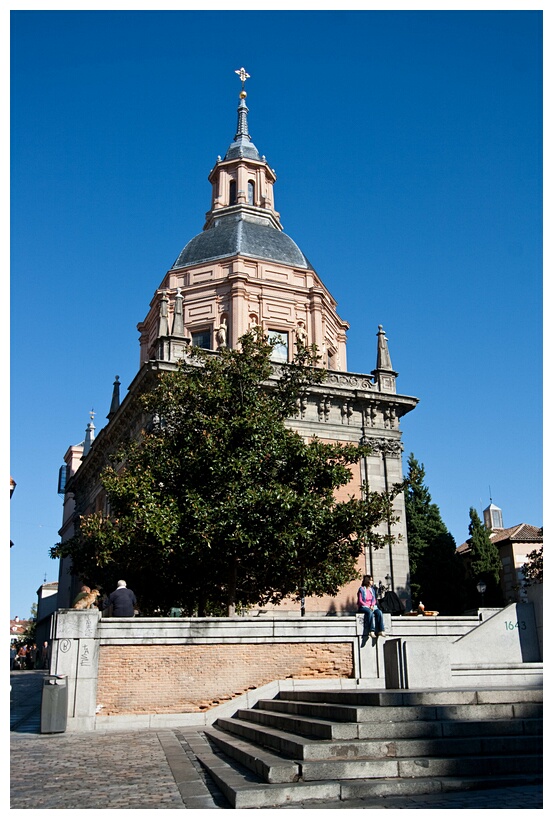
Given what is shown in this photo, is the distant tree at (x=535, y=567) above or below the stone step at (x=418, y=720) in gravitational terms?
below

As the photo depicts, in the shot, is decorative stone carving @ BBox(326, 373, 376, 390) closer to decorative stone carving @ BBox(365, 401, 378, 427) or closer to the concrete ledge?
decorative stone carving @ BBox(365, 401, 378, 427)

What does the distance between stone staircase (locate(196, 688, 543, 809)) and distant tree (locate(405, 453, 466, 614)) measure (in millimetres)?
24239

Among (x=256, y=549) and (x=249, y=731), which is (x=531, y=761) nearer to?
(x=249, y=731)

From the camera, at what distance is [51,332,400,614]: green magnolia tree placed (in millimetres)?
16922

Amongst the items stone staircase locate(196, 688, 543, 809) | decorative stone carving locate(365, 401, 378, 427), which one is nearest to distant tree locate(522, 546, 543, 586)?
decorative stone carving locate(365, 401, 378, 427)

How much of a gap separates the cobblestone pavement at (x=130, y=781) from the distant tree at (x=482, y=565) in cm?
2737

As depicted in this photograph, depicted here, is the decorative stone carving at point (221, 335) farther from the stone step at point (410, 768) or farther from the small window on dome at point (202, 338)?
the stone step at point (410, 768)

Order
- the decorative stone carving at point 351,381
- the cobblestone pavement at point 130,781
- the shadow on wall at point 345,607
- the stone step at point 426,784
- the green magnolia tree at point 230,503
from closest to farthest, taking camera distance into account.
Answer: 1. the cobblestone pavement at point 130,781
2. the stone step at point 426,784
3. the green magnolia tree at point 230,503
4. the shadow on wall at point 345,607
5. the decorative stone carving at point 351,381

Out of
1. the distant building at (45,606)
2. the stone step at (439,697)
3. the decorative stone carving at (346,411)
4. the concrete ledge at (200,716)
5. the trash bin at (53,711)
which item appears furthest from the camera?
the distant building at (45,606)

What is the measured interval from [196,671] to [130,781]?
5.70 meters

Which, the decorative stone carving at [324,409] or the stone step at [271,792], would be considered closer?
the stone step at [271,792]

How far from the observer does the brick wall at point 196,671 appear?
13.2 meters

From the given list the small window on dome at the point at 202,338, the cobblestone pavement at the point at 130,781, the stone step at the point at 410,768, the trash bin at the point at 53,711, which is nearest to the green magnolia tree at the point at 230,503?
the trash bin at the point at 53,711

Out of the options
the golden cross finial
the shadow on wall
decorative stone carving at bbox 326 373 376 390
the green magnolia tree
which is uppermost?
the golden cross finial
